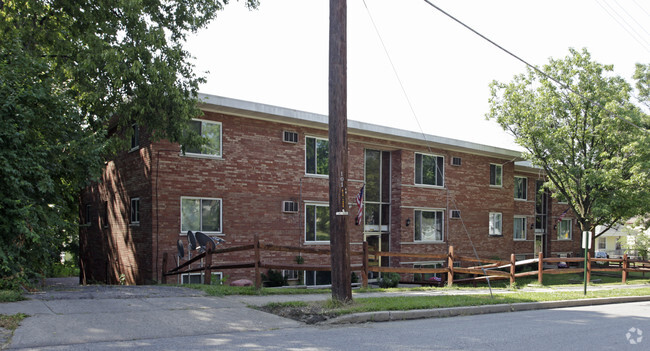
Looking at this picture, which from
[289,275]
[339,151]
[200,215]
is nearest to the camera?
[339,151]

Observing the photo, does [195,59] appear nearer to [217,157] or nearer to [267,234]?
[217,157]

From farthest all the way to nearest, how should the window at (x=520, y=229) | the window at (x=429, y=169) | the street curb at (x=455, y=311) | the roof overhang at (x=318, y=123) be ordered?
the window at (x=520, y=229)
the window at (x=429, y=169)
the roof overhang at (x=318, y=123)
the street curb at (x=455, y=311)

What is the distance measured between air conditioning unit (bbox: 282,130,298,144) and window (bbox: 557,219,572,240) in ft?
74.4

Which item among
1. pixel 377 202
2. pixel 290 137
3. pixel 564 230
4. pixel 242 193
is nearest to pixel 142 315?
pixel 242 193

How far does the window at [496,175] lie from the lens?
27.3m

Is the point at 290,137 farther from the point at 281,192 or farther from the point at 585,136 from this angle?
the point at 585,136

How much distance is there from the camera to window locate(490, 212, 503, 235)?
27422 mm

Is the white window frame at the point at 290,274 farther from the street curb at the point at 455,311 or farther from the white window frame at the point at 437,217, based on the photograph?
the street curb at the point at 455,311

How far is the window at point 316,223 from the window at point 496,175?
11158 millimetres

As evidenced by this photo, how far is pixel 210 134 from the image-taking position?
1761cm

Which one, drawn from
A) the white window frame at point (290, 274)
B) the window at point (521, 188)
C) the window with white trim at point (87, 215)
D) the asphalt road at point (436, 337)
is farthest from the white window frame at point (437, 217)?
the window with white trim at point (87, 215)

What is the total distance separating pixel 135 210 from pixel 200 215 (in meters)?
2.61

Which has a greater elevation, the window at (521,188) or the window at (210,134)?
the window at (210,134)

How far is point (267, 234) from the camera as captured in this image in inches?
733
